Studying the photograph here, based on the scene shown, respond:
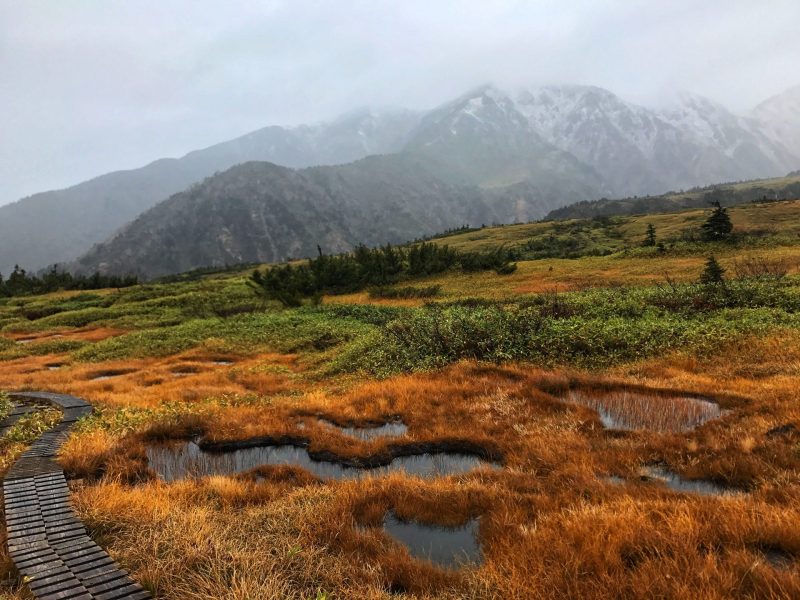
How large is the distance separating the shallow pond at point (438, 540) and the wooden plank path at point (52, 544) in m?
3.68

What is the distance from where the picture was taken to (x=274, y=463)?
11.2 m

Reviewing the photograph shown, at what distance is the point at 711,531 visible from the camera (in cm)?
609

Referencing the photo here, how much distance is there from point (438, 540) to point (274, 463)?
5209mm

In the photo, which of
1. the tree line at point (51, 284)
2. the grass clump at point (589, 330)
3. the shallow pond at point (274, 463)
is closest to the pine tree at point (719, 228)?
the grass clump at point (589, 330)

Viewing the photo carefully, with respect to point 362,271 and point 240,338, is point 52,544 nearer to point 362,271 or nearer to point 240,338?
point 240,338

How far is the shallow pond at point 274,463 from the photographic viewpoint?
10482mm

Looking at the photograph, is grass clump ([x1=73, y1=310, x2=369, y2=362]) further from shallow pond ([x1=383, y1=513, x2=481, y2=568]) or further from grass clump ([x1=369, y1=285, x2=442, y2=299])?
shallow pond ([x1=383, y1=513, x2=481, y2=568])

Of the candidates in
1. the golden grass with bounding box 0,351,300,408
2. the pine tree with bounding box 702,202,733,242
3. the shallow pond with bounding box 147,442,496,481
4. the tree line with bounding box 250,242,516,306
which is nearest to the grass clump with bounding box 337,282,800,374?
the golden grass with bounding box 0,351,300,408

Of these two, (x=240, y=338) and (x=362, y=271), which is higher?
(x=362, y=271)

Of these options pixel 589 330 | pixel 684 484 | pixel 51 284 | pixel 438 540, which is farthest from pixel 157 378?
pixel 51 284

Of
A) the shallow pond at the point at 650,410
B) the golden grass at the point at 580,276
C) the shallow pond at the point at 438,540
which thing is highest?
the shallow pond at the point at 438,540

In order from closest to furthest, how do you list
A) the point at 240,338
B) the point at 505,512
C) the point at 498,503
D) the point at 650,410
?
the point at 505,512
the point at 498,503
the point at 650,410
the point at 240,338

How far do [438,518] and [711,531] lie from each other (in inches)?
157

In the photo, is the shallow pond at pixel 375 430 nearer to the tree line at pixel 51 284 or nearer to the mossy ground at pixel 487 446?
the mossy ground at pixel 487 446
